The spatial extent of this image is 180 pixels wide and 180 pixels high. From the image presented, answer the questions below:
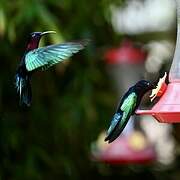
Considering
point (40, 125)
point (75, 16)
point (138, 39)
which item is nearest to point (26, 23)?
point (75, 16)

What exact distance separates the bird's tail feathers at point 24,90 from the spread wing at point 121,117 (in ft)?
0.53

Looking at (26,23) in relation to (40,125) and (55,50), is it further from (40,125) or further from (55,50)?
(55,50)

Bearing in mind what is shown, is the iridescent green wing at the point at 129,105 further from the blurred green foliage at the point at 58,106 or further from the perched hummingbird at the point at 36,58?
the blurred green foliage at the point at 58,106

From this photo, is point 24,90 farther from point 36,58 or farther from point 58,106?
point 58,106

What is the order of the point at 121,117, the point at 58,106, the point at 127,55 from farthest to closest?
1. the point at 127,55
2. the point at 58,106
3. the point at 121,117

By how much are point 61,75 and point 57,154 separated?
41 centimetres

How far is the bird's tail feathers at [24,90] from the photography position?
1.47m

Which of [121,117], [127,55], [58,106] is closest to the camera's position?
[121,117]

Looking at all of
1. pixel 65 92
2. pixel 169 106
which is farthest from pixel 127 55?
pixel 169 106

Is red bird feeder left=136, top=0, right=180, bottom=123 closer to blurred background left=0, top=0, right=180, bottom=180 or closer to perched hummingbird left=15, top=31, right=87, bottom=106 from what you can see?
perched hummingbird left=15, top=31, right=87, bottom=106

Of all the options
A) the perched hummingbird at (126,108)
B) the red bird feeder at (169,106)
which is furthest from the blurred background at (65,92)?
the perched hummingbird at (126,108)

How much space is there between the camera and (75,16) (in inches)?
156

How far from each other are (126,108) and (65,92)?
2589 millimetres

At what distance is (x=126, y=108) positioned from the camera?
1.48 meters
